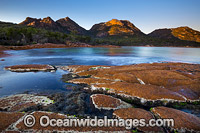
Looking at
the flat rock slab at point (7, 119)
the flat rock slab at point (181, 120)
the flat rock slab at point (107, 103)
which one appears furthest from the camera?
the flat rock slab at point (107, 103)

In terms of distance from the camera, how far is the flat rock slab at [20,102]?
1095 centimetres

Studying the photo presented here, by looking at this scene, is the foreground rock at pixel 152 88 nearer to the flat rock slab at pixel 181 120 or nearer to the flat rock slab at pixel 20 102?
the flat rock slab at pixel 181 120

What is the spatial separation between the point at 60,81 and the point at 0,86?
9109 millimetres

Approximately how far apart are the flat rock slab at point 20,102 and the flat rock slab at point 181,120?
462 inches

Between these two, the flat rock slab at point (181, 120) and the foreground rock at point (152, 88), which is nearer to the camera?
the flat rock slab at point (181, 120)

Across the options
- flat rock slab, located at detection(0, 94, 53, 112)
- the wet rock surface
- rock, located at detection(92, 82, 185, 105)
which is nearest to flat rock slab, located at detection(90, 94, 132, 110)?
the wet rock surface

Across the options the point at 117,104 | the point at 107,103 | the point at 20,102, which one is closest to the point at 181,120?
the point at 117,104

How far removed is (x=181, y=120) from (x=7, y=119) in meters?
13.6

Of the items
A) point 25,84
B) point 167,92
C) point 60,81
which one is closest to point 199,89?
point 167,92

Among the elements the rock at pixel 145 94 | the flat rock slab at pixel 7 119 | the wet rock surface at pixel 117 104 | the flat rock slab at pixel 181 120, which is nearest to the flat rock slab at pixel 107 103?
the wet rock surface at pixel 117 104

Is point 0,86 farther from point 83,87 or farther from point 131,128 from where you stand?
point 131,128

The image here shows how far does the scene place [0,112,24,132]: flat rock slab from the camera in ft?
24.2

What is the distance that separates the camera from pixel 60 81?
19984 mm

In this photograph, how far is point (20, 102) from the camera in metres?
11.9
